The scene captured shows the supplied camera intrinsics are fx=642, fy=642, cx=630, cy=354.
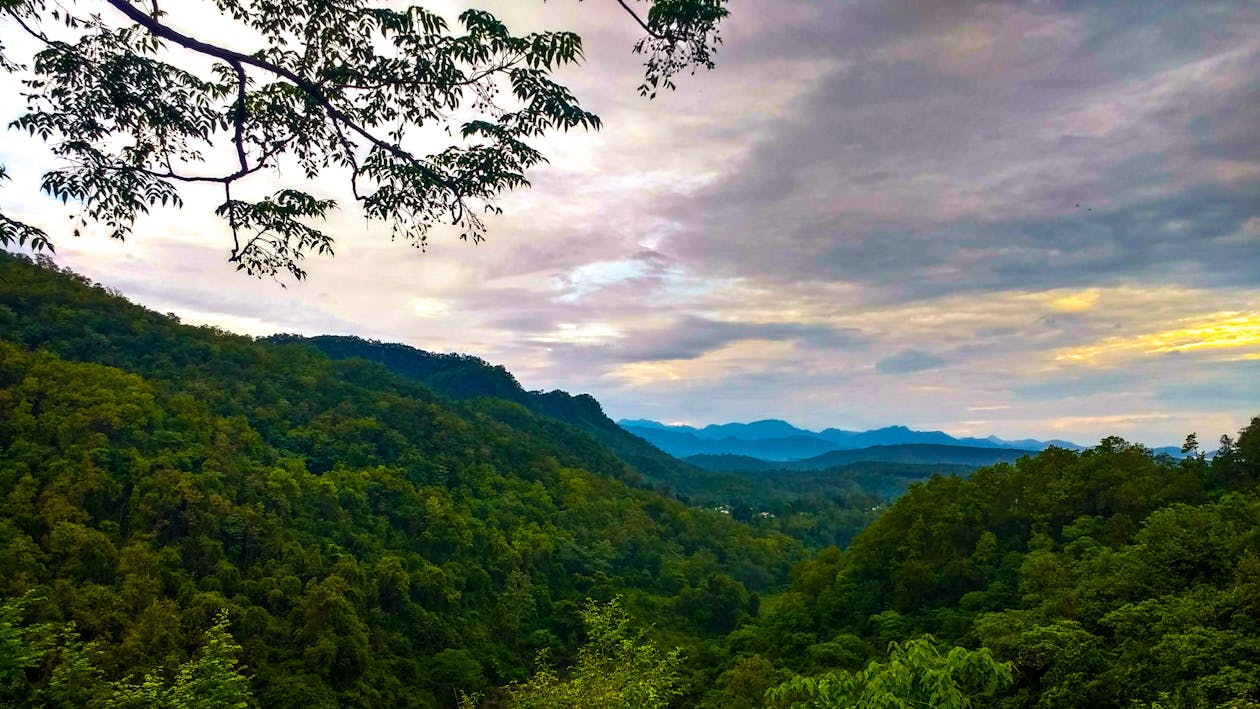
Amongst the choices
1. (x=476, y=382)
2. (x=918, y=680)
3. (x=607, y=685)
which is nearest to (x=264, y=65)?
(x=918, y=680)

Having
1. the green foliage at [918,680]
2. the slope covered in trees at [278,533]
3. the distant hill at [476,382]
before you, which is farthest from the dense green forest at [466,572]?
the distant hill at [476,382]

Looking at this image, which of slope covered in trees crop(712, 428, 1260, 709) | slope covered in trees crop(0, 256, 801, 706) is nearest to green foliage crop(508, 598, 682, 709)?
slope covered in trees crop(712, 428, 1260, 709)

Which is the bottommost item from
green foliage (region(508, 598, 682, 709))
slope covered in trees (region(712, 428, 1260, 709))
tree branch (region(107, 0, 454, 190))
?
green foliage (region(508, 598, 682, 709))

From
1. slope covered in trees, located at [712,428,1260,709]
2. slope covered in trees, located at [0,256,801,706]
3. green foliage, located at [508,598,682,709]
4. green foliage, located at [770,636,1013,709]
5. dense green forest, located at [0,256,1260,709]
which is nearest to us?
green foliage, located at [770,636,1013,709]

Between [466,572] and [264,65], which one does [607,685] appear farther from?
[466,572]

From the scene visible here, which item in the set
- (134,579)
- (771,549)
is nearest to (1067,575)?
(134,579)

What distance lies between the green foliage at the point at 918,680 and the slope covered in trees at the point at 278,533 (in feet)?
76.2

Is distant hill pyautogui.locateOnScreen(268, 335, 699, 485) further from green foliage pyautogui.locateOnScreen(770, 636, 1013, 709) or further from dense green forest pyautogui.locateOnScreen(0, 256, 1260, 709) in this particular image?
green foliage pyautogui.locateOnScreen(770, 636, 1013, 709)

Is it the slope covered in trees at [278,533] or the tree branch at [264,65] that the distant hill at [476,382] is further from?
the tree branch at [264,65]

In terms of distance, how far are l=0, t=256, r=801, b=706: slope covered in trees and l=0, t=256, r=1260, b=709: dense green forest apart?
0.71 ft

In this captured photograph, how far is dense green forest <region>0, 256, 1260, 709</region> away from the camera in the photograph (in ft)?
39.8

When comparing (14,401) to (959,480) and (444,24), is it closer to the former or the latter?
(444,24)

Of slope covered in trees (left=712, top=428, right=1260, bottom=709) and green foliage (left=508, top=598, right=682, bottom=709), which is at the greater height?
slope covered in trees (left=712, top=428, right=1260, bottom=709)

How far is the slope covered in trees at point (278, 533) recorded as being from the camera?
2870 cm
